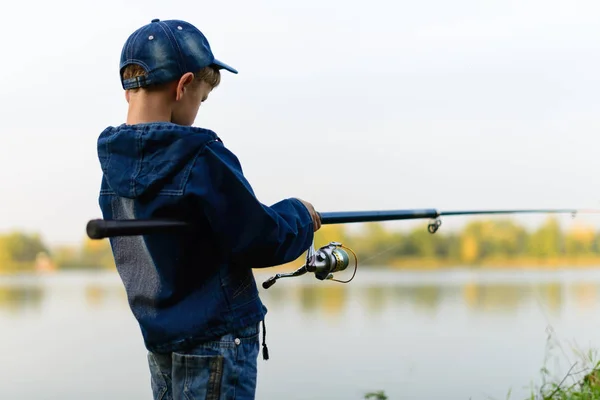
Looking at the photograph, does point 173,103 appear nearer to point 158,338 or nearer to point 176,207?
point 176,207

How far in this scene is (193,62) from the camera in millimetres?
1906

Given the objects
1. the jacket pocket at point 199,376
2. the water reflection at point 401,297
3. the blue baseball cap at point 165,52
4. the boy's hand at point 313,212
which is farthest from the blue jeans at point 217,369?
the water reflection at point 401,297

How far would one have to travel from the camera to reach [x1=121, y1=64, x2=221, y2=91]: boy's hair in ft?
6.23

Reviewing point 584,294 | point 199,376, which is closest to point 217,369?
point 199,376

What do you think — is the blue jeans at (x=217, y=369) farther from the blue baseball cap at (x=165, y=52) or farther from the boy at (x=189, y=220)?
the blue baseball cap at (x=165, y=52)

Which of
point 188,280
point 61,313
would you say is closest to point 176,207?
point 188,280

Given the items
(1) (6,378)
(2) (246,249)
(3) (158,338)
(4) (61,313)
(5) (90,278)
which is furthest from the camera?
(5) (90,278)

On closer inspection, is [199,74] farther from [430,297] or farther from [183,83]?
[430,297]

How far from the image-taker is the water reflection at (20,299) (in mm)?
13406

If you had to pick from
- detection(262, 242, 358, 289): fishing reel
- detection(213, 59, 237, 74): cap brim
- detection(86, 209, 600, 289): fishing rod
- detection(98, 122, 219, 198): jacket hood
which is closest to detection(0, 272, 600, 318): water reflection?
detection(86, 209, 600, 289): fishing rod

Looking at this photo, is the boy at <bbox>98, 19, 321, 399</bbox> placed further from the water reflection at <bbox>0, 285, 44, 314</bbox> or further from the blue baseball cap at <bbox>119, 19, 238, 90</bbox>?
the water reflection at <bbox>0, 285, 44, 314</bbox>

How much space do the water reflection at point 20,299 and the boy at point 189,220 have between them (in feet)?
39.0

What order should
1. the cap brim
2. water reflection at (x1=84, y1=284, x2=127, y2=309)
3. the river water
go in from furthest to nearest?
water reflection at (x1=84, y1=284, x2=127, y2=309) → the river water → the cap brim

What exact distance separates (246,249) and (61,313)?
451 inches
